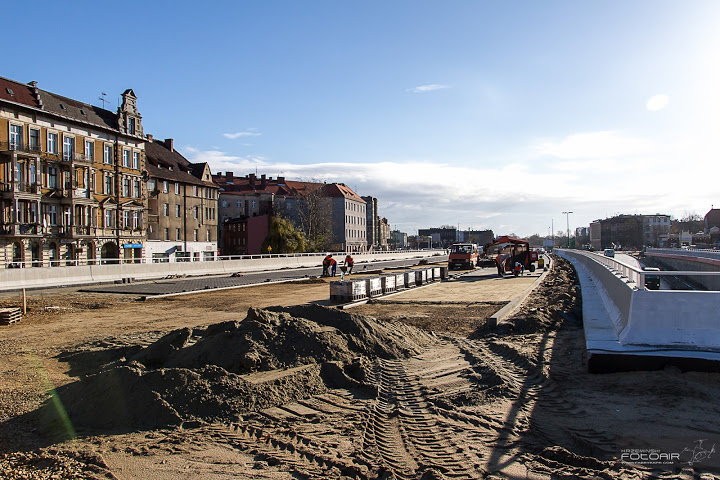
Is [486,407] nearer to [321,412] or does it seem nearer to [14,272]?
[321,412]

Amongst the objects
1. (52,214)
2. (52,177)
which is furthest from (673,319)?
(52,177)

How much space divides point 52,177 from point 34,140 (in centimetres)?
347

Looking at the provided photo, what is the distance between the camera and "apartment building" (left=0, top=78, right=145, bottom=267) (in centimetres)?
4559

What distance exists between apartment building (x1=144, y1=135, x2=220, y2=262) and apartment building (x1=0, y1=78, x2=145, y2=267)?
561 centimetres

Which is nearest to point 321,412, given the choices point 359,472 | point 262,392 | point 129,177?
point 262,392

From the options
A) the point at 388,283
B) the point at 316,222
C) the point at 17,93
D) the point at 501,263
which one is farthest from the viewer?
the point at 316,222

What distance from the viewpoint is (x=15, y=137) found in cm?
4606

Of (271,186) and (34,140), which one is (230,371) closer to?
(34,140)

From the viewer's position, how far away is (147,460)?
6.03 meters

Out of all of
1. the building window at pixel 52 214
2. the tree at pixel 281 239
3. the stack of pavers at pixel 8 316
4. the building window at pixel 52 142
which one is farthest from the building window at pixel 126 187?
the stack of pavers at pixel 8 316

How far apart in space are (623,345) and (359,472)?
5924mm

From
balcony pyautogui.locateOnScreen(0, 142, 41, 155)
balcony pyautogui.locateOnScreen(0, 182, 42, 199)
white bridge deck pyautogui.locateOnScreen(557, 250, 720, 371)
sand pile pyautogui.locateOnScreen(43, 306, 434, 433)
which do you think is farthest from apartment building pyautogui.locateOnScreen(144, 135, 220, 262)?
white bridge deck pyautogui.locateOnScreen(557, 250, 720, 371)

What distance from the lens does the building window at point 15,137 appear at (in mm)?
45656

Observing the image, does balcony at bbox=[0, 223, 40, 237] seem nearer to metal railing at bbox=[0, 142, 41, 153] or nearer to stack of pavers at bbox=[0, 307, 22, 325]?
metal railing at bbox=[0, 142, 41, 153]
